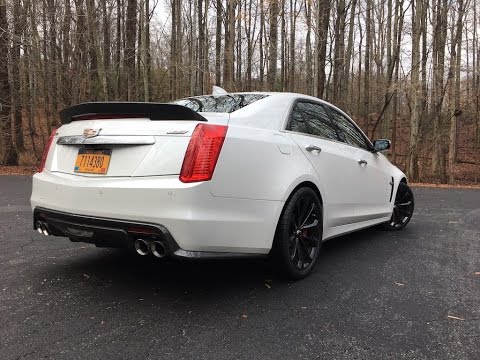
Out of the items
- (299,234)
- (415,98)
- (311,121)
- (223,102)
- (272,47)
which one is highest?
(272,47)

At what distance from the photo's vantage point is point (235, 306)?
9.73ft

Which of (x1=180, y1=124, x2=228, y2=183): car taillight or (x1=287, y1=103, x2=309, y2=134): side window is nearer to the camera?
(x1=180, y1=124, x2=228, y2=183): car taillight

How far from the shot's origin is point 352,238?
5.25 metres

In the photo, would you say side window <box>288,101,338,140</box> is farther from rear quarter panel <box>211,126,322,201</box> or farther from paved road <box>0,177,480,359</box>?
paved road <box>0,177,480,359</box>

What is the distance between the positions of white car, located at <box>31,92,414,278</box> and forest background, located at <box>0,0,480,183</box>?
13.0 meters

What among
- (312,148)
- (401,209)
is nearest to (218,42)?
(401,209)

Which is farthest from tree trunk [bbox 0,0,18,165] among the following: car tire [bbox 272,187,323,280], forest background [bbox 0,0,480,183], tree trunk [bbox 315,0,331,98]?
car tire [bbox 272,187,323,280]

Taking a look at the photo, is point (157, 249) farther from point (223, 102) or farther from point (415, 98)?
point (415, 98)

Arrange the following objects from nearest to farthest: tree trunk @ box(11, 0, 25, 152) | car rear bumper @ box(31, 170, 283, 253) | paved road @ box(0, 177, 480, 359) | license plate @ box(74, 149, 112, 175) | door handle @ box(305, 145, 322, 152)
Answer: paved road @ box(0, 177, 480, 359) → car rear bumper @ box(31, 170, 283, 253) → license plate @ box(74, 149, 112, 175) → door handle @ box(305, 145, 322, 152) → tree trunk @ box(11, 0, 25, 152)

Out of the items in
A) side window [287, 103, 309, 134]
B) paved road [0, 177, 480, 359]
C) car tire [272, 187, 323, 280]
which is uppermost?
side window [287, 103, 309, 134]

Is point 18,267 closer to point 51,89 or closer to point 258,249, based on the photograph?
point 258,249

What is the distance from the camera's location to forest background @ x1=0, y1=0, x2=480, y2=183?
15477mm

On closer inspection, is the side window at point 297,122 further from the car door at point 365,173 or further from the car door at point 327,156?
the car door at point 365,173

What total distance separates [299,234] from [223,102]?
1.29 m
